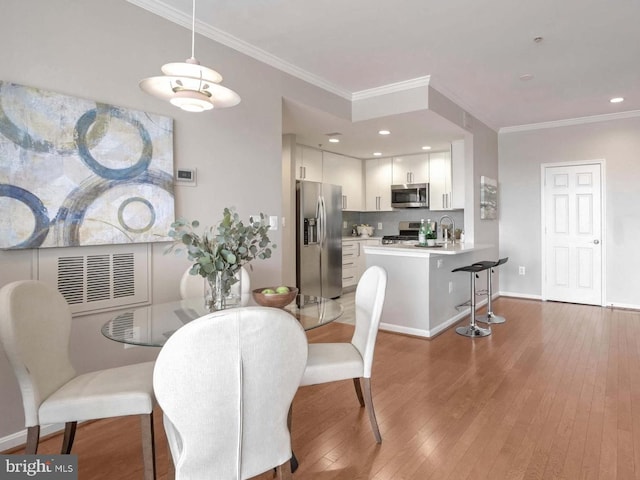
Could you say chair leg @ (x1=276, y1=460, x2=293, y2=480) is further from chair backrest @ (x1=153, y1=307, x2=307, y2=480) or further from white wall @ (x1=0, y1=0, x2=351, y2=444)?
white wall @ (x1=0, y1=0, x2=351, y2=444)

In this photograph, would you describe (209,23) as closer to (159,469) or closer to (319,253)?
(159,469)

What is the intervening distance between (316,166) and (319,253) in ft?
4.43

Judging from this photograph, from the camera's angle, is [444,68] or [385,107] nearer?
[444,68]

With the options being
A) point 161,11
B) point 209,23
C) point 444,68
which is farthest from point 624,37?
point 161,11

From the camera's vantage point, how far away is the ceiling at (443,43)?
2.70 m

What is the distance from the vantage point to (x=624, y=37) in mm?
3105

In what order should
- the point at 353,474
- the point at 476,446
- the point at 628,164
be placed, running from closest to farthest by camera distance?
1. the point at 353,474
2. the point at 476,446
3. the point at 628,164

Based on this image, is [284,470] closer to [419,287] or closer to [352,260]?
[419,287]

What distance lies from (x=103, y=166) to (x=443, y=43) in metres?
2.69

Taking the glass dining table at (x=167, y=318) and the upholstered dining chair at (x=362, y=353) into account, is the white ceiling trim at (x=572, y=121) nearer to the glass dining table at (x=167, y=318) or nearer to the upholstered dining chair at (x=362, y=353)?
the upholstered dining chair at (x=362, y=353)

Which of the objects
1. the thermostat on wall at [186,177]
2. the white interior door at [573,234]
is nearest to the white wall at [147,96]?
the thermostat on wall at [186,177]

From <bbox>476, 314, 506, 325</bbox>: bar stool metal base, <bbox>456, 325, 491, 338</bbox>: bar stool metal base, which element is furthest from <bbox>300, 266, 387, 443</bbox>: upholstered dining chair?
<bbox>476, 314, 506, 325</bbox>: bar stool metal base

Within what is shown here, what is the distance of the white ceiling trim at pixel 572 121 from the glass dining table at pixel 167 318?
5109 mm

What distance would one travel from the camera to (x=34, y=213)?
210 cm
